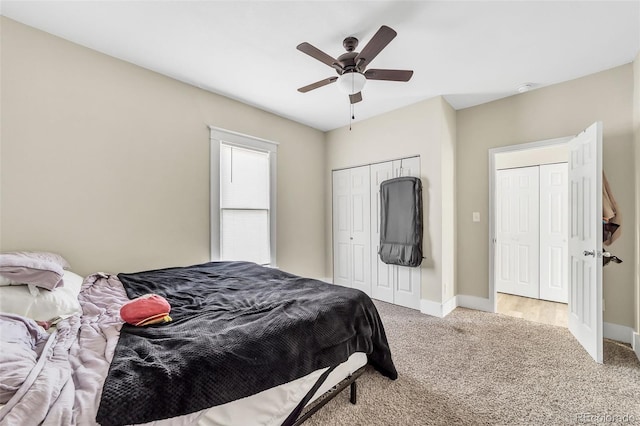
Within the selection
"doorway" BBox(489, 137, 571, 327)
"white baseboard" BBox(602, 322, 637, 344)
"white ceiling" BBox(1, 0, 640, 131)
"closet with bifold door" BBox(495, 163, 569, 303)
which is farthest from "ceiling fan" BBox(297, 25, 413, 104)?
"white baseboard" BBox(602, 322, 637, 344)

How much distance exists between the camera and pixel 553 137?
9.95ft

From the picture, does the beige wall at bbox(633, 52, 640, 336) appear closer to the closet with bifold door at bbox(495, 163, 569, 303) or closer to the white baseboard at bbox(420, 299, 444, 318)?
the closet with bifold door at bbox(495, 163, 569, 303)

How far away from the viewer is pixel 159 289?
1995 mm

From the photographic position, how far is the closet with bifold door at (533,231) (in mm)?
3850

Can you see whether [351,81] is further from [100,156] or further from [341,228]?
[341,228]

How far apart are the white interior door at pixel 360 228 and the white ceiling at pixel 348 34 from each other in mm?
1484

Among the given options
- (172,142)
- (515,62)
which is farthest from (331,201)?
(515,62)

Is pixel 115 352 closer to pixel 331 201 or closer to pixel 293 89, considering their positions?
pixel 293 89

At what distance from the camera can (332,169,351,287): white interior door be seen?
441 centimetres

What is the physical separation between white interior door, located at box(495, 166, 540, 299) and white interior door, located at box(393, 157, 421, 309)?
142 centimetres

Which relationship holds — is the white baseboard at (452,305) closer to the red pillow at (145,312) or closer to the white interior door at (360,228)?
the white interior door at (360,228)

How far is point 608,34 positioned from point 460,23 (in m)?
1.29

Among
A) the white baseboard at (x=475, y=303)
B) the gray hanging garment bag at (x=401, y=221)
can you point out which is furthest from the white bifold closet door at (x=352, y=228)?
the white baseboard at (x=475, y=303)

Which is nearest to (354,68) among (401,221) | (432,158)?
(432,158)
